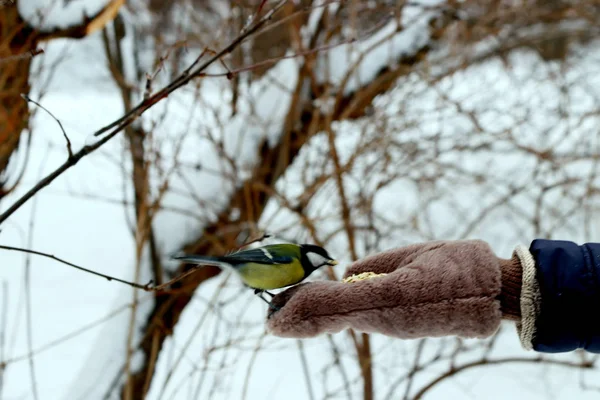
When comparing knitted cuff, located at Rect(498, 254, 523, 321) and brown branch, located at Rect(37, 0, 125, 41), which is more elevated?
brown branch, located at Rect(37, 0, 125, 41)

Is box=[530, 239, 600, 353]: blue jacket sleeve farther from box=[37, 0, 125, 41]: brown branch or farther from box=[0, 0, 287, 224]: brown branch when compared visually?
box=[37, 0, 125, 41]: brown branch

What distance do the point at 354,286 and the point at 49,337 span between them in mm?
6817

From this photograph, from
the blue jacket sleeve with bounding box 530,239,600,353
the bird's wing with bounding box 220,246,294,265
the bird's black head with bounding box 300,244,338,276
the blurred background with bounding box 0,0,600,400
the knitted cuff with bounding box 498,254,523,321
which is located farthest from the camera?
the blurred background with bounding box 0,0,600,400

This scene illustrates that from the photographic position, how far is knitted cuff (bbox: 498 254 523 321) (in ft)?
5.28

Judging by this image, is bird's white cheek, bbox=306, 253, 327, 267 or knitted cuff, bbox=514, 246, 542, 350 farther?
bird's white cheek, bbox=306, 253, 327, 267

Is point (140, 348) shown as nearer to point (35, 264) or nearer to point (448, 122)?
point (448, 122)

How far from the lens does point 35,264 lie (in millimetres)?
8852

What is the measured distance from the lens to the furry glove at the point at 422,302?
1.56 metres

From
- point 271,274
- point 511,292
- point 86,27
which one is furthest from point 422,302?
point 86,27

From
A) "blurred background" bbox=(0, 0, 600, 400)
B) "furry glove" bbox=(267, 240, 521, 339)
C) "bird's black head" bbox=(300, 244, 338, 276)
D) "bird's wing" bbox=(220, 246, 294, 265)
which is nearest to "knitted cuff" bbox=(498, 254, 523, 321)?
"furry glove" bbox=(267, 240, 521, 339)

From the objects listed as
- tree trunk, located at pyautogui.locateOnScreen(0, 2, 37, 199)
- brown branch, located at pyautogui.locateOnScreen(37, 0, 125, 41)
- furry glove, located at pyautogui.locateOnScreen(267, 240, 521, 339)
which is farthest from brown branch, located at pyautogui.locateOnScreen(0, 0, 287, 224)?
brown branch, located at pyautogui.locateOnScreen(37, 0, 125, 41)

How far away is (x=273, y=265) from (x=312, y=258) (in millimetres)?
154

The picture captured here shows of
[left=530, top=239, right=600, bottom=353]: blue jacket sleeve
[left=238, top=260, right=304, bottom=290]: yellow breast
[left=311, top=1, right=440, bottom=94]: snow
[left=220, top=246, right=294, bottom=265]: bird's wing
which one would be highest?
[left=311, top=1, right=440, bottom=94]: snow

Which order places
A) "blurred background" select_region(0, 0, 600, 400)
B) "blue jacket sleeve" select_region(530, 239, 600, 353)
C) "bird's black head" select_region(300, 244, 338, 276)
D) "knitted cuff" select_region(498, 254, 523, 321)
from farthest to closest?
"blurred background" select_region(0, 0, 600, 400)
"bird's black head" select_region(300, 244, 338, 276)
"knitted cuff" select_region(498, 254, 523, 321)
"blue jacket sleeve" select_region(530, 239, 600, 353)
